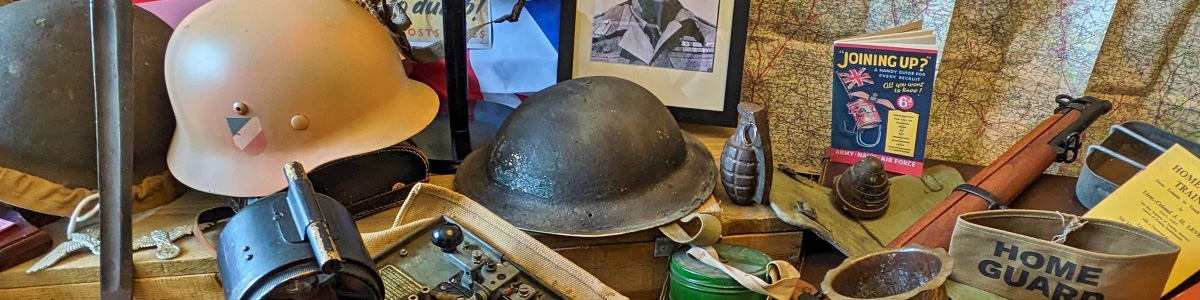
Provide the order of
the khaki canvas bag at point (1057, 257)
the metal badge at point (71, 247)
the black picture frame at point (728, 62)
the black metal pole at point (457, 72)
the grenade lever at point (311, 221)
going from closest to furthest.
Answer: the grenade lever at point (311, 221) < the khaki canvas bag at point (1057, 257) < the metal badge at point (71, 247) < the black metal pole at point (457, 72) < the black picture frame at point (728, 62)

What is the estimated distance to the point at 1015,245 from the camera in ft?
2.81

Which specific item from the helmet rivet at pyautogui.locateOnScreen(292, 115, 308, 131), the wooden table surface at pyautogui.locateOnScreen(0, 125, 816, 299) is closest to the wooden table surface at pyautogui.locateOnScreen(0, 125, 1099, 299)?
the wooden table surface at pyautogui.locateOnScreen(0, 125, 816, 299)

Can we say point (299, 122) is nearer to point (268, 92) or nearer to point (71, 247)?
point (268, 92)

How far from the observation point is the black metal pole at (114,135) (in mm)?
826

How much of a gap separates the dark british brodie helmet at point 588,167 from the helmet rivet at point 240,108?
32cm

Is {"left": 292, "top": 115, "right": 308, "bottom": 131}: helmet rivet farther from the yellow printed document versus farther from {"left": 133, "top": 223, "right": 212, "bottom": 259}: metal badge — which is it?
the yellow printed document

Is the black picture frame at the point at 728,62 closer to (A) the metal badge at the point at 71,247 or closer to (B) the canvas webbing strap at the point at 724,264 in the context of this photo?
(B) the canvas webbing strap at the point at 724,264

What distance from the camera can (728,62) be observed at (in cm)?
133

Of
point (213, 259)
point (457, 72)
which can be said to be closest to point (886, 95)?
point (457, 72)

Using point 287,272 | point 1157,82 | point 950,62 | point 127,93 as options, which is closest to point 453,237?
point 287,272

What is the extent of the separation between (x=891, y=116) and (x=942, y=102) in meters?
0.26

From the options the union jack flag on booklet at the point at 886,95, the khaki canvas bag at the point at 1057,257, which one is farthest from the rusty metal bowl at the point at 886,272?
the union jack flag on booklet at the point at 886,95

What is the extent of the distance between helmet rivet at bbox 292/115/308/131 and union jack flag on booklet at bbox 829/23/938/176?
83cm

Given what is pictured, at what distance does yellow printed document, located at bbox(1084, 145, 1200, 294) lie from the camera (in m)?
0.96
